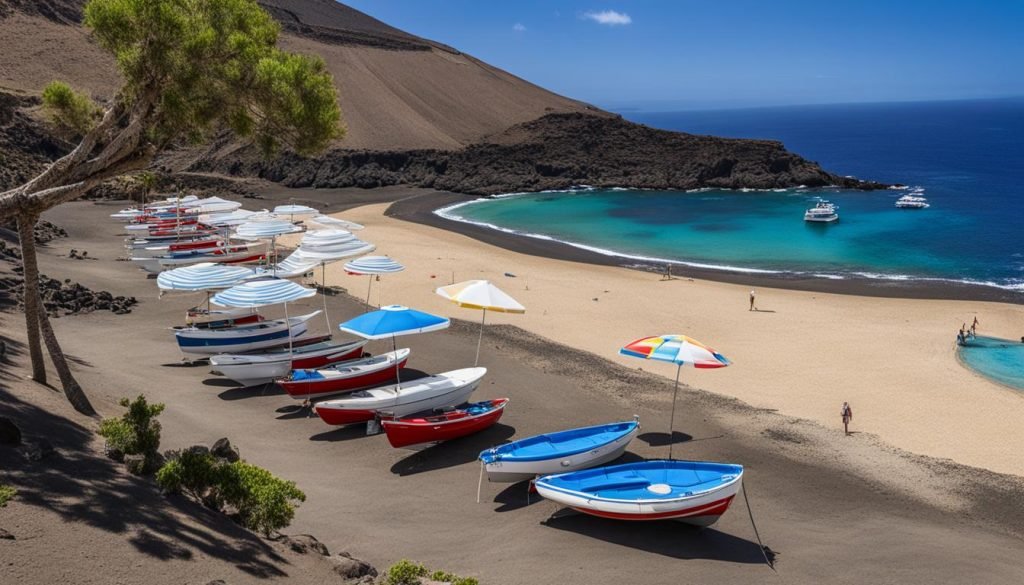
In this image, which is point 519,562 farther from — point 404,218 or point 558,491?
point 404,218

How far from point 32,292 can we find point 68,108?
5015mm

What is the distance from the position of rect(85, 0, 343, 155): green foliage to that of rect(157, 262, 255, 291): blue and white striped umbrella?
6.78 meters

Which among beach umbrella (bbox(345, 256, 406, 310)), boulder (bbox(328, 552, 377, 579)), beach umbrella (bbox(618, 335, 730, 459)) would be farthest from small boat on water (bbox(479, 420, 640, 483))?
beach umbrella (bbox(345, 256, 406, 310))

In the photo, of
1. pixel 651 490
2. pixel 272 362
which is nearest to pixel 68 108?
pixel 272 362

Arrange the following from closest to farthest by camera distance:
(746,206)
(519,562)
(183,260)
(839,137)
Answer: (519,562) < (183,260) < (746,206) < (839,137)

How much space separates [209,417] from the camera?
15586 mm

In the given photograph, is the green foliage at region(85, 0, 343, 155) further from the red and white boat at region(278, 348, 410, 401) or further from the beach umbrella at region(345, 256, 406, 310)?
the beach umbrella at region(345, 256, 406, 310)

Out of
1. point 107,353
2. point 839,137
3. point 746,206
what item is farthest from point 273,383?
point 839,137

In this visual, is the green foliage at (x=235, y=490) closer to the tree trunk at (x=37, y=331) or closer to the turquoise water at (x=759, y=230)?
the tree trunk at (x=37, y=331)

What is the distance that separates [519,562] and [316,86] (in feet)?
28.7

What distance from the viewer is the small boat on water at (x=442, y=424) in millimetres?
14190

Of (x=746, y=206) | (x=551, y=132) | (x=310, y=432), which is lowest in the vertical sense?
(x=310, y=432)

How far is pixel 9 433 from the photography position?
386 inches

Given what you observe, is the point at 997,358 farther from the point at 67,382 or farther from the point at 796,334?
the point at 67,382
